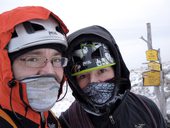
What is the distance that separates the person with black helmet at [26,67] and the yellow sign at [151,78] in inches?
212

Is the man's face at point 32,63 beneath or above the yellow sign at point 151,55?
beneath

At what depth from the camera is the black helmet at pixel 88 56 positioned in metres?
3.05

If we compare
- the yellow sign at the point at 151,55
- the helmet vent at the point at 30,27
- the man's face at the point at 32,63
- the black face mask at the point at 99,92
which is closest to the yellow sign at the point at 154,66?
the yellow sign at the point at 151,55

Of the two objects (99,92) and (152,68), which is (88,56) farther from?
(152,68)

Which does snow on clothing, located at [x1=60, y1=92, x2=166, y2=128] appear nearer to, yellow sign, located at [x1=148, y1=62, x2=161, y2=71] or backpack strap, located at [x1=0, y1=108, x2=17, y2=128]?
backpack strap, located at [x1=0, y1=108, x2=17, y2=128]

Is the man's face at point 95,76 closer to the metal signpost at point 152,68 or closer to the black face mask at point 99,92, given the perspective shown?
the black face mask at point 99,92

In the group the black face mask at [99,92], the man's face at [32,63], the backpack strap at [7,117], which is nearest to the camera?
the backpack strap at [7,117]

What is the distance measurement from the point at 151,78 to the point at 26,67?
5.76 meters

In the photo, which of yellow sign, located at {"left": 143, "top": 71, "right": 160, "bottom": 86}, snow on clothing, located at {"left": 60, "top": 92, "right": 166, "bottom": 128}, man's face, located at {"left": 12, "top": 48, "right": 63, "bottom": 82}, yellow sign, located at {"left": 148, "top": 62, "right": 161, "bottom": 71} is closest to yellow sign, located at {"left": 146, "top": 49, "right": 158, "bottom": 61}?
yellow sign, located at {"left": 148, "top": 62, "right": 161, "bottom": 71}

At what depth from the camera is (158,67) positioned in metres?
7.51

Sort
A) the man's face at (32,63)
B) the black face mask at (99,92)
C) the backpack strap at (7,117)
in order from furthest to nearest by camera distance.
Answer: the black face mask at (99,92)
the man's face at (32,63)
the backpack strap at (7,117)

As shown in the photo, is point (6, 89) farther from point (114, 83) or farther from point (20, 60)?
point (114, 83)

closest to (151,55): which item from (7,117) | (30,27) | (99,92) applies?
(99,92)

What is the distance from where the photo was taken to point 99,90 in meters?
2.97
